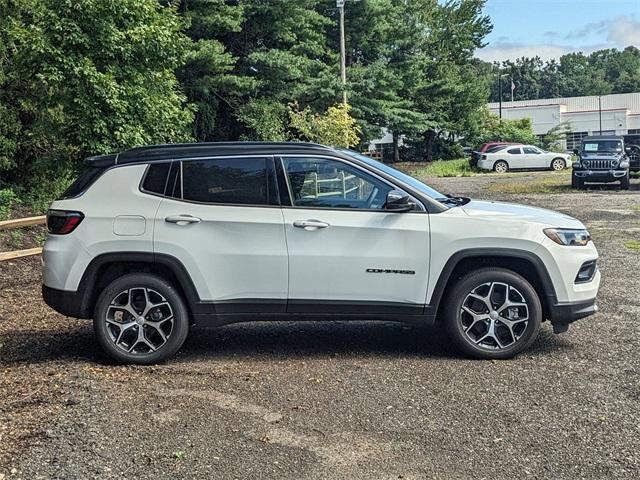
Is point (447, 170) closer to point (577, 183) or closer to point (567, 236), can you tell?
point (577, 183)

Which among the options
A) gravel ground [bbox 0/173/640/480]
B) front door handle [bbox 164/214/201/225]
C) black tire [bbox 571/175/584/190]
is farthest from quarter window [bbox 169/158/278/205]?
black tire [bbox 571/175/584/190]

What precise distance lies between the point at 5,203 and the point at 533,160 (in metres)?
30.7

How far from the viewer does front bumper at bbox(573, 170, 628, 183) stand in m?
23.0

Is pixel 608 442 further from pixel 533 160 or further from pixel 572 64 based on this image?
pixel 572 64

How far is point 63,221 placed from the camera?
5500 millimetres

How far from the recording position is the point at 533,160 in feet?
123

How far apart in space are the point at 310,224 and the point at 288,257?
314 mm

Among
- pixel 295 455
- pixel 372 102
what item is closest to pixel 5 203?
pixel 295 455

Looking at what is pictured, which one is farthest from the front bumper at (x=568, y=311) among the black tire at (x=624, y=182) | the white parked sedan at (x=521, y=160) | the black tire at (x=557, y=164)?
the black tire at (x=557, y=164)

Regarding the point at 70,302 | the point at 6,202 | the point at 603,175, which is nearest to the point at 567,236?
the point at 70,302

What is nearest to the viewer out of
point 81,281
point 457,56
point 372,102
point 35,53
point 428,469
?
point 428,469

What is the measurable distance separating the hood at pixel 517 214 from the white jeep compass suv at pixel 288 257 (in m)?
A: 0.03

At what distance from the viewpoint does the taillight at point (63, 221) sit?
5461mm

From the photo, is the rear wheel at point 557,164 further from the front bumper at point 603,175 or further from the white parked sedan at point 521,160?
the front bumper at point 603,175
